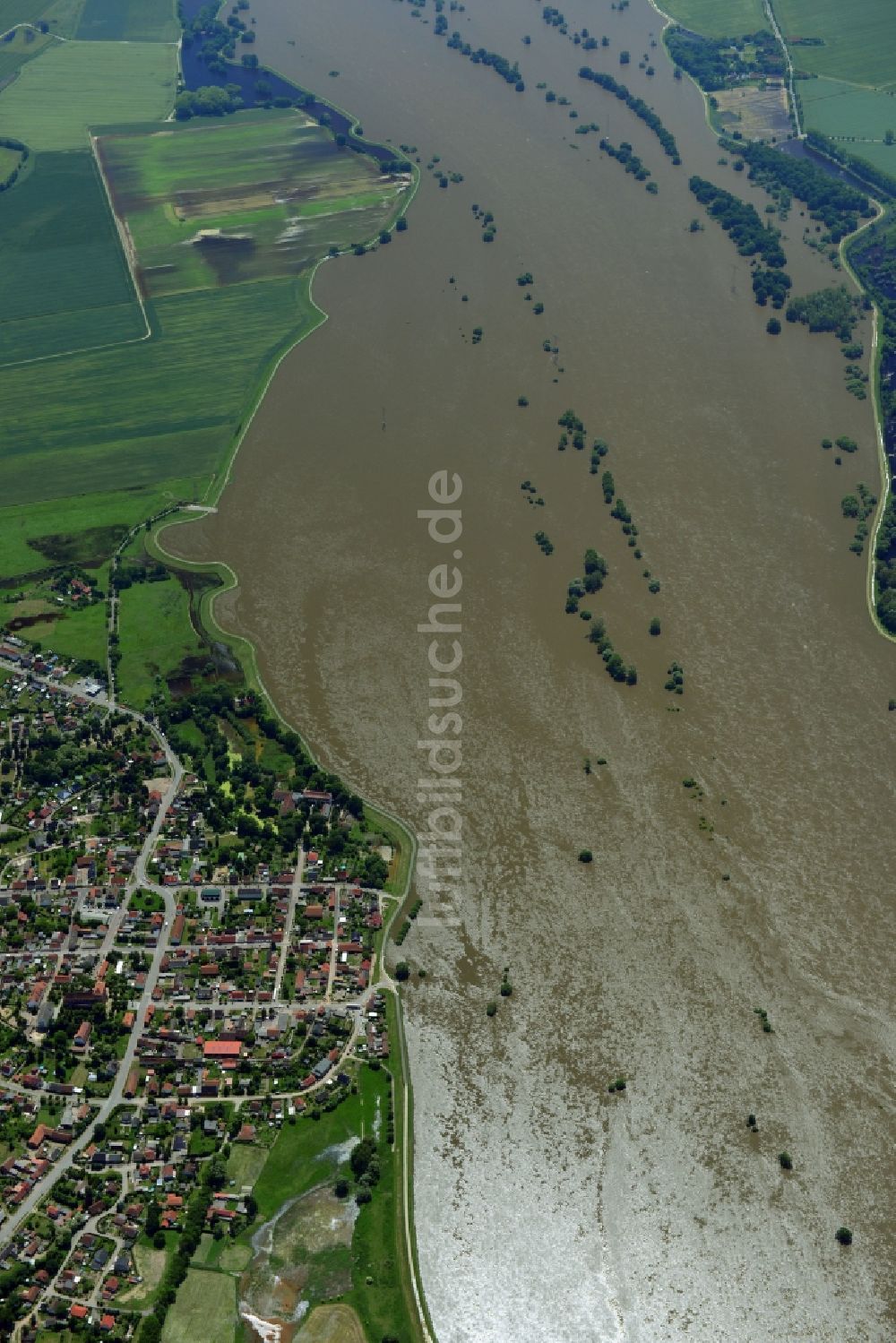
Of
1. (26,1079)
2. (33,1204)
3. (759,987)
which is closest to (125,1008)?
(26,1079)

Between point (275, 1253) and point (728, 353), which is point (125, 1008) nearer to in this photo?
point (275, 1253)

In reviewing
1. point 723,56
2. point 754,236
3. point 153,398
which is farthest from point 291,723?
point 723,56

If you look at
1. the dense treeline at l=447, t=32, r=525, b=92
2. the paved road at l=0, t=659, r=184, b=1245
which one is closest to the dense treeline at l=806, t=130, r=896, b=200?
the dense treeline at l=447, t=32, r=525, b=92

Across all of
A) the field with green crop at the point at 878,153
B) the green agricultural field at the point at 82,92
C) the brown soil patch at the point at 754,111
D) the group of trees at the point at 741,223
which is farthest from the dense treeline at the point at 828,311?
the green agricultural field at the point at 82,92

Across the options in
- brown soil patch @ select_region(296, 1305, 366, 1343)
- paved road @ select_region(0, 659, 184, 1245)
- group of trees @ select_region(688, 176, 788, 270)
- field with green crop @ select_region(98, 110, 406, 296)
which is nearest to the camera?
brown soil patch @ select_region(296, 1305, 366, 1343)

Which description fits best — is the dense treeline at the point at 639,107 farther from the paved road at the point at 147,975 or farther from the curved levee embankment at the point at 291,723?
the paved road at the point at 147,975

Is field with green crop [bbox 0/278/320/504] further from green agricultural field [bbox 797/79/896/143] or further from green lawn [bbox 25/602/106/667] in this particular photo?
green agricultural field [bbox 797/79/896/143]

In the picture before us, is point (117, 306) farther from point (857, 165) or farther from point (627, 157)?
point (857, 165)

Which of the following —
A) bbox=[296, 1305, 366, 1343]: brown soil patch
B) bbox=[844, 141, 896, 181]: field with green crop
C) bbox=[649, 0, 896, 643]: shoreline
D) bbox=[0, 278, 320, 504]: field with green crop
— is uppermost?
bbox=[844, 141, 896, 181]: field with green crop
